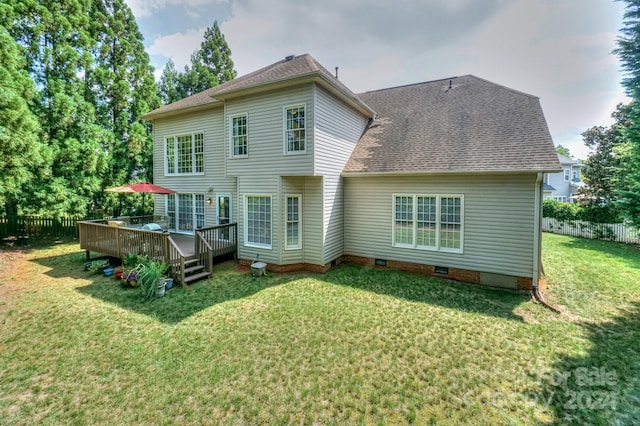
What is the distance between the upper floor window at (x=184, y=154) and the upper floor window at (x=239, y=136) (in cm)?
282

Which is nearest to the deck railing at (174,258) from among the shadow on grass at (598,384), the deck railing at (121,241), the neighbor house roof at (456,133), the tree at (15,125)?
the deck railing at (121,241)

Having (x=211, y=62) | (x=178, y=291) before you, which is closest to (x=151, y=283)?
(x=178, y=291)

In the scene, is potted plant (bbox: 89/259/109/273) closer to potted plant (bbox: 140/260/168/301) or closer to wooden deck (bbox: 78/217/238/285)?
wooden deck (bbox: 78/217/238/285)

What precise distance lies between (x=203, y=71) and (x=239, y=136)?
19.1m

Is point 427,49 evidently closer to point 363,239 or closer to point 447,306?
point 363,239

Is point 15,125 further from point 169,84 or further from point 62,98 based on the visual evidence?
point 169,84

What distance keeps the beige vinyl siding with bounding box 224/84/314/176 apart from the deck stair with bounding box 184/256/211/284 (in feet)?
11.5

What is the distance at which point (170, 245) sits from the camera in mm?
8602

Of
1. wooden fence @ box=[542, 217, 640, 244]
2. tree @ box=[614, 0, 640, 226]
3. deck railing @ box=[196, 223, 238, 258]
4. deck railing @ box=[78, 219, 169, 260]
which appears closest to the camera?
tree @ box=[614, 0, 640, 226]

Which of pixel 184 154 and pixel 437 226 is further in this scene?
pixel 184 154

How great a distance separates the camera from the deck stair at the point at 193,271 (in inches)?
336

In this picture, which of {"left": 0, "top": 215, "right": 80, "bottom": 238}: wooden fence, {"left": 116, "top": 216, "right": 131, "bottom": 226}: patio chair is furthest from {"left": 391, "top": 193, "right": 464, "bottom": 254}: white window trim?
{"left": 0, "top": 215, "right": 80, "bottom": 238}: wooden fence

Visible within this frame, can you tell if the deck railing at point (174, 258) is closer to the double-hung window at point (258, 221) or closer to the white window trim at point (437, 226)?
the double-hung window at point (258, 221)

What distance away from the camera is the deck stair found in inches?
336
